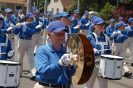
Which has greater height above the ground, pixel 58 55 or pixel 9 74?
pixel 58 55

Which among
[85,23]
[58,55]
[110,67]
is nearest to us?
[58,55]

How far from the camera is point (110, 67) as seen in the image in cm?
680

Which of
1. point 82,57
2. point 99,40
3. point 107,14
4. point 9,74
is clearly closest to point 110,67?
point 99,40

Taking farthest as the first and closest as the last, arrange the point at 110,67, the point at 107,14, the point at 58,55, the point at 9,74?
the point at 107,14 → the point at 110,67 → the point at 9,74 → the point at 58,55

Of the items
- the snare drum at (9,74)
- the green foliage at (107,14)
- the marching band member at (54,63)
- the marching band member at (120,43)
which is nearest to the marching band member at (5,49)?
the snare drum at (9,74)

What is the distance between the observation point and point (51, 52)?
4.14 m

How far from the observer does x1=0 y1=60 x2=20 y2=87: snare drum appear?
19.2 feet

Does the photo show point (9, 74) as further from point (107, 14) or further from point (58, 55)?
point (107, 14)

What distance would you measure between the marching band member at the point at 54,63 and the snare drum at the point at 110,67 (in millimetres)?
2520

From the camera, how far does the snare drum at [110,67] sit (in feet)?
22.1

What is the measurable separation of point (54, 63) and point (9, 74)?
2.25 metres

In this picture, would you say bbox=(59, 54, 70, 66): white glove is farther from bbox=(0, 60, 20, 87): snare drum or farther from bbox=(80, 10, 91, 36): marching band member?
bbox=(80, 10, 91, 36): marching band member

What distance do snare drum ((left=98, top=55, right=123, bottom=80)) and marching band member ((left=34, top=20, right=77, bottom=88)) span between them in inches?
99.2

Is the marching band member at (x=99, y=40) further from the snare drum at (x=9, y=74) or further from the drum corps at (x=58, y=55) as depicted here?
the snare drum at (x=9, y=74)
